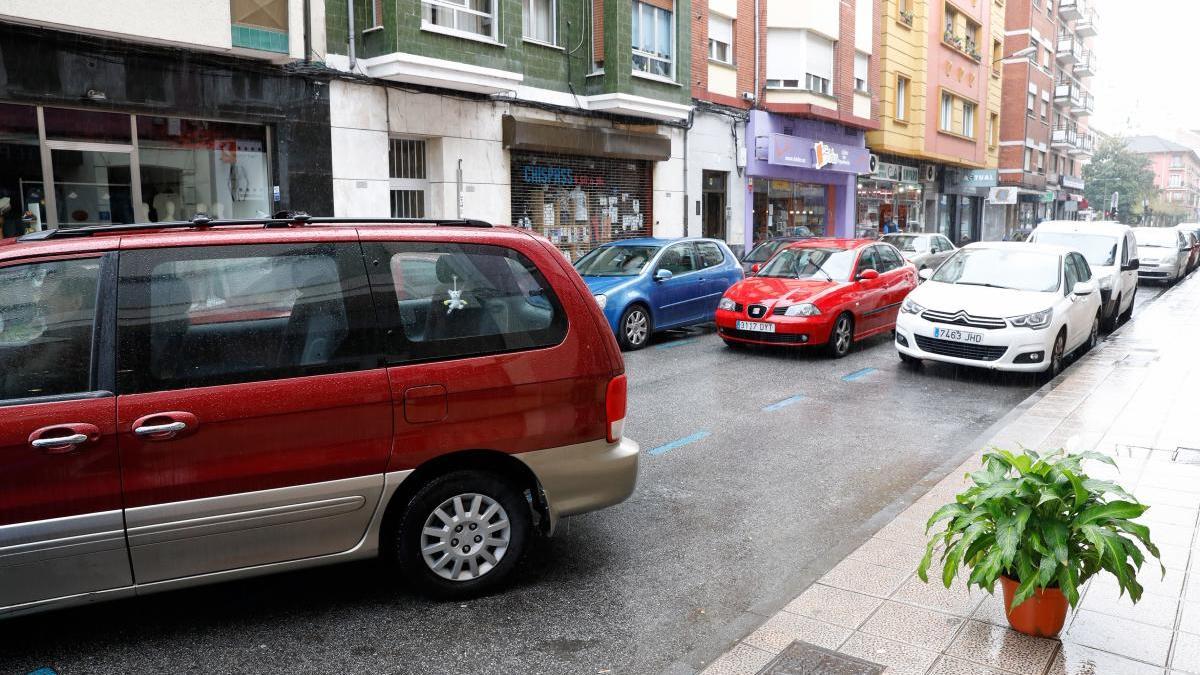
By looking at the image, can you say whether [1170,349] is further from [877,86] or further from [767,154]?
[877,86]

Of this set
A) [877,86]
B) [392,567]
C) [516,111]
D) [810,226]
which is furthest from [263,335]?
[877,86]

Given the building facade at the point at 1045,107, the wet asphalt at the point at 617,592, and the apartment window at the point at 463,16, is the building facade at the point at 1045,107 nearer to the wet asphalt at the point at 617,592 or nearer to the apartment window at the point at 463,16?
the apartment window at the point at 463,16

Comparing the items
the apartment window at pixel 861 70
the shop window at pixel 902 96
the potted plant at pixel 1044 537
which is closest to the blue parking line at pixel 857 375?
the potted plant at pixel 1044 537

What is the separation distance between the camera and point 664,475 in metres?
6.36

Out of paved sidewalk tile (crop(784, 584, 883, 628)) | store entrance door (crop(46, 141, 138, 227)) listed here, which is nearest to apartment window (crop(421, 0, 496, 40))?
store entrance door (crop(46, 141, 138, 227))

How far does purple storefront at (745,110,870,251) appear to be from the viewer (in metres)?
24.1

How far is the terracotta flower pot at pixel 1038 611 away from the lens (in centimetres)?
355

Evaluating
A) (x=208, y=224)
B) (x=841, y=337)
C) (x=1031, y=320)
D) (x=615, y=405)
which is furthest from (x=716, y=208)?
(x=208, y=224)

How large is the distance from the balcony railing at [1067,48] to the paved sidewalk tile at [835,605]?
5896 centimetres

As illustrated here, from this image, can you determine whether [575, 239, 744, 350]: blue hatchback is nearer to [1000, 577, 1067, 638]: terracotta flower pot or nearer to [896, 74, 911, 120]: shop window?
[1000, 577, 1067, 638]: terracotta flower pot

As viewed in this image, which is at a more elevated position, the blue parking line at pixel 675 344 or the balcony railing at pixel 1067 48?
the balcony railing at pixel 1067 48

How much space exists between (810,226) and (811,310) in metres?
17.4

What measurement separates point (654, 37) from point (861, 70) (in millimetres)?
11264

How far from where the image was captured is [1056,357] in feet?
33.1
